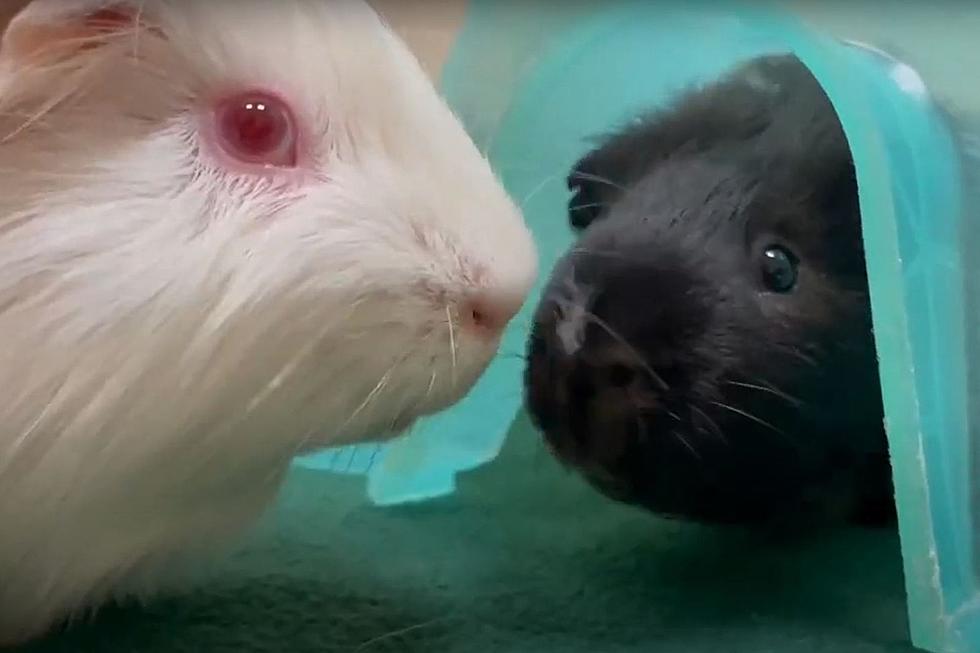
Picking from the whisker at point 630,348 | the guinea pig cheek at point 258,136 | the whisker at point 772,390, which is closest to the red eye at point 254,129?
the guinea pig cheek at point 258,136

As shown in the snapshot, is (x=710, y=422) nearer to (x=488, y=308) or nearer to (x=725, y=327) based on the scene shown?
(x=725, y=327)

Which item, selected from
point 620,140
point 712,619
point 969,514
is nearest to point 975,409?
point 969,514

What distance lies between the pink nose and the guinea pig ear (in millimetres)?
202

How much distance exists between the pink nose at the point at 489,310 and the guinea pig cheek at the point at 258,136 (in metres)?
0.10

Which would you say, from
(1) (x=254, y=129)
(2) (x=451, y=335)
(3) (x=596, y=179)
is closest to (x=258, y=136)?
(1) (x=254, y=129)

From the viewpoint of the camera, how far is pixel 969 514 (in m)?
0.80

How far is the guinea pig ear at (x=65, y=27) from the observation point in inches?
23.7

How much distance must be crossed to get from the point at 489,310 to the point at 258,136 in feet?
0.46

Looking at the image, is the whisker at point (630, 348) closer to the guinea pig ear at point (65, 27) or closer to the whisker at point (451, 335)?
the whisker at point (451, 335)

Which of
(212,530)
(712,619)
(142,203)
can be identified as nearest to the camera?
(142,203)

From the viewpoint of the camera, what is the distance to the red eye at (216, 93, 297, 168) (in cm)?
64

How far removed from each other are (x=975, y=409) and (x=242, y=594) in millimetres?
463

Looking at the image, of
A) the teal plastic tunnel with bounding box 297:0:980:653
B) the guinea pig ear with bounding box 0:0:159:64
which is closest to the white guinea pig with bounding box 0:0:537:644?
the guinea pig ear with bounding box 0:0:159:64

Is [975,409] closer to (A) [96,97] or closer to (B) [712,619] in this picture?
(B) [712,619]
